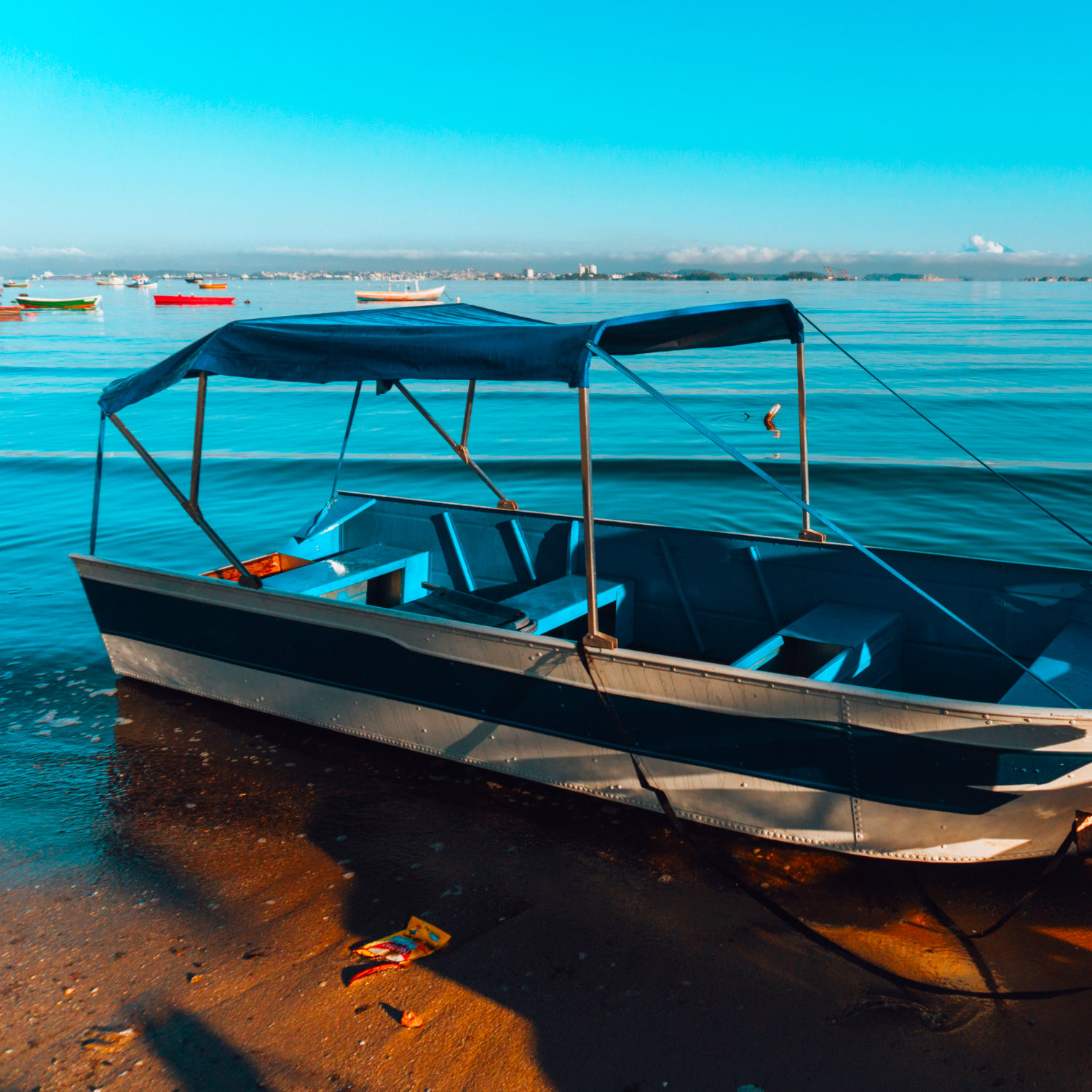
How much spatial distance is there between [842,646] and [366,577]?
4.47 m

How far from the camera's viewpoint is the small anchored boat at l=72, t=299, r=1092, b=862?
15.2ft

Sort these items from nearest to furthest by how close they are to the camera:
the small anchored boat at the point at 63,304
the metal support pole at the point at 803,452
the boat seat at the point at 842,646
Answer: the boat seat at the point at 842,646 < the metal support pole at the point at 803,452 < the small anchored boat at the point at 63,304

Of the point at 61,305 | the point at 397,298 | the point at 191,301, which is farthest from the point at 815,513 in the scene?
the point at 191,301

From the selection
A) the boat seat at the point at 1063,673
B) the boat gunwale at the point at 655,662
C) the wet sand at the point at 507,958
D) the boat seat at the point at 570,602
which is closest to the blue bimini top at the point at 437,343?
the boat gunwale at the point at 655,662

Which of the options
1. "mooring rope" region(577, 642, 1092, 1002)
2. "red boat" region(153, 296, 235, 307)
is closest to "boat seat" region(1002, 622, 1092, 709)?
"mooring rope" region(577, 642, 1092, 1002)

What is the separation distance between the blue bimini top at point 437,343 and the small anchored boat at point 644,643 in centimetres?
3

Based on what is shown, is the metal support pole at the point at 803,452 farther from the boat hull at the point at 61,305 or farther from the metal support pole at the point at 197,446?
the boat hull at the point at 61,305

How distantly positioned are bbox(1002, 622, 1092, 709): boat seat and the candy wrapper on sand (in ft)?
11.4

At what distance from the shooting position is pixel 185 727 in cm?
758

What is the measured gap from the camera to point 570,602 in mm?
7336

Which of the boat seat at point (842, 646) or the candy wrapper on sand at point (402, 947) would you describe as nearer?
the candy wrapper on sand at point (402, 947)

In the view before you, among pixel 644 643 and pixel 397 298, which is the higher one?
pixel 397 298

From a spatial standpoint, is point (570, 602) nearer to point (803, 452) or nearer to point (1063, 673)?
point (803, 452)

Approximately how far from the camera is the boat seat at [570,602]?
23.0 ft
